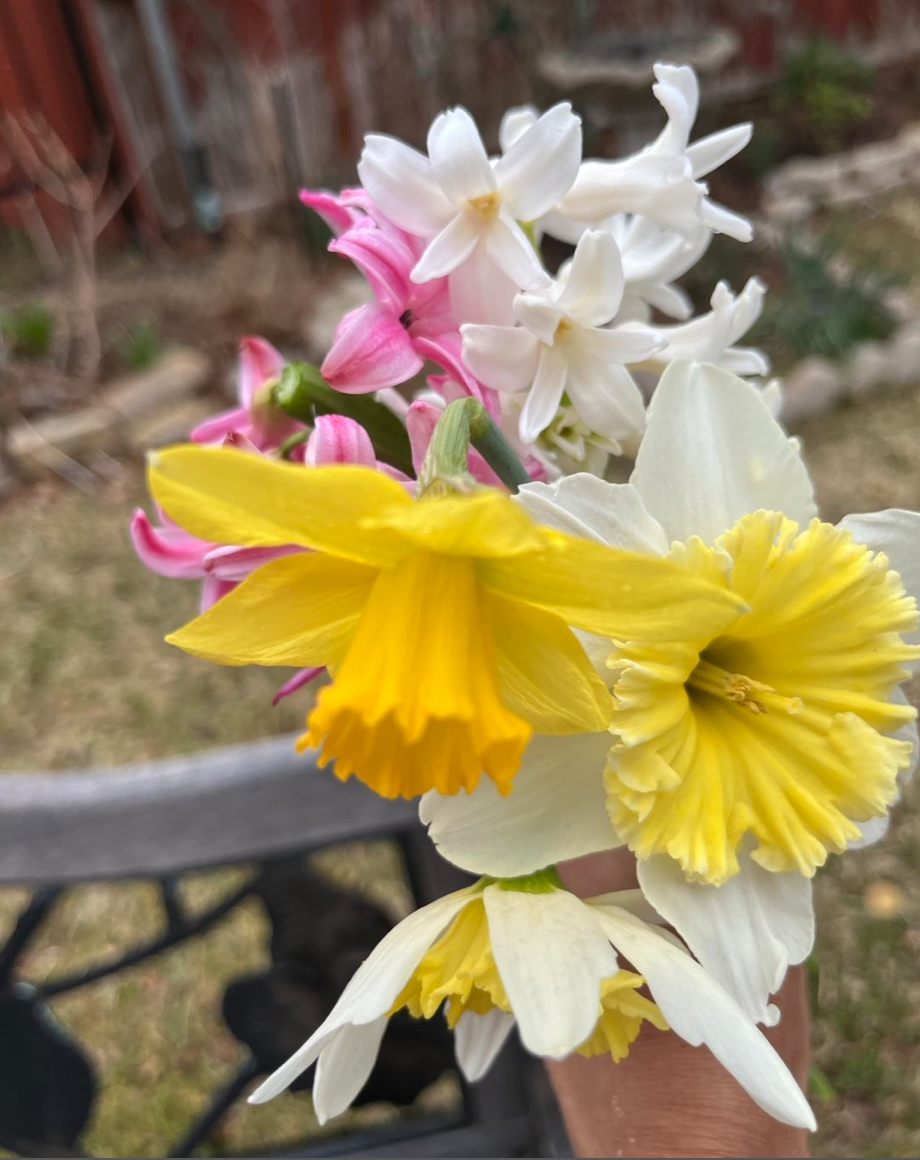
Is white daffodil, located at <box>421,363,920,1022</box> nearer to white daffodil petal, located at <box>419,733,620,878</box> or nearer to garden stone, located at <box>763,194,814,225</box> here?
white daffodil petal, located at <box>419,733,620,878</box>

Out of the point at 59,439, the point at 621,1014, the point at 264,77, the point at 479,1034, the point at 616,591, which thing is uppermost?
the point at 616,591

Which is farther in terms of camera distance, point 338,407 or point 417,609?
point 338,407

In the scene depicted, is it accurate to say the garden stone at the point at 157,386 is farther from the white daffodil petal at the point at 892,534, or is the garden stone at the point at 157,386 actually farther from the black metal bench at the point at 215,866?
the white daffodil petal at the point at 892,534

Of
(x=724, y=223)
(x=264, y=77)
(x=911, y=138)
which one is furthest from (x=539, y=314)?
(x=911, y=138)

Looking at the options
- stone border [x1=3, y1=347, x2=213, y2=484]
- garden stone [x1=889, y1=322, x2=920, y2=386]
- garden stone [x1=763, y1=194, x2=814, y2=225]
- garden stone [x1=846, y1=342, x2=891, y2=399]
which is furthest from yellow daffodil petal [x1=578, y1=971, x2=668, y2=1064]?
garden stone [x1=763, y1=194, x2=814, y2=225]

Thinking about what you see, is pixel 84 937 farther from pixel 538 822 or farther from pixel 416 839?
pixel 538 822

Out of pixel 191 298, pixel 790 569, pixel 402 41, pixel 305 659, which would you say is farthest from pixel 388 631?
pixel 402 41

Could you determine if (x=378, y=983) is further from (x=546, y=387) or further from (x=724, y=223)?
(x=724, y=223)
